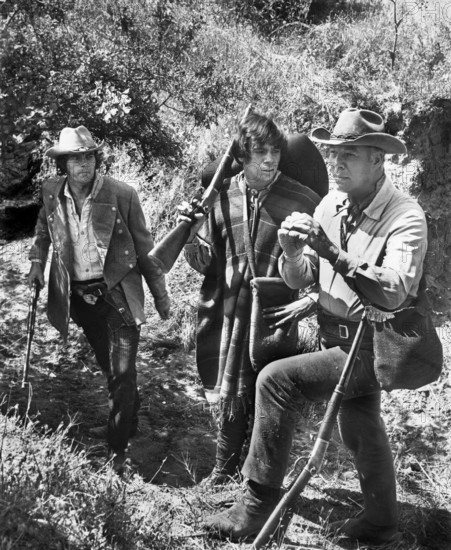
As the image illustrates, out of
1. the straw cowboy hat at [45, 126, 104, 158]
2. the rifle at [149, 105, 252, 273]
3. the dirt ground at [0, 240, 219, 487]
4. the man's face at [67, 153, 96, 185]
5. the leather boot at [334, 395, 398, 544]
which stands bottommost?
the dirt ground at [0, 240, 219, 487]

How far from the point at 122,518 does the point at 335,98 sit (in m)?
5.05

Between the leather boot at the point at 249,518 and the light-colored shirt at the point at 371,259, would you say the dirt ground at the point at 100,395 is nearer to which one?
the leather boot at the point at 249,518

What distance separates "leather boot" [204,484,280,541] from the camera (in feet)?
13.0

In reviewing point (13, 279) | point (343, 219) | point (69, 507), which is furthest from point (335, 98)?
point (69, 507)

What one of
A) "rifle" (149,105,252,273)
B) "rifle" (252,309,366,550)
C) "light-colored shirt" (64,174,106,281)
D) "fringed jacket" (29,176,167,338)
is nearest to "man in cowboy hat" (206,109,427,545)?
"rifle" (252,309,366,550)

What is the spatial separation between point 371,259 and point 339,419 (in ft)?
3.02

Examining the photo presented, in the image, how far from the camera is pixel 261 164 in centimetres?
417

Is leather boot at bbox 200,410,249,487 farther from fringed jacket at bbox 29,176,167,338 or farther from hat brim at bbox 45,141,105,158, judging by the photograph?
hat brim at bbox 45,141,105,158

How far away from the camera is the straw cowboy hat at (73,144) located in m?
4.61

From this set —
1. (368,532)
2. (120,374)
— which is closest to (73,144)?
(120,374)

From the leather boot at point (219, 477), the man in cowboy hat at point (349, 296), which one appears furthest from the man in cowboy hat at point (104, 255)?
the man in cowboy hat at point (349, 296)

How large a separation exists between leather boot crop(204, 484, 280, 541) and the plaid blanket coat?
0.61m

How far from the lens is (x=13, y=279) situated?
771 cm

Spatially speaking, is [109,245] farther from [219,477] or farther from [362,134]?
[362,134]
